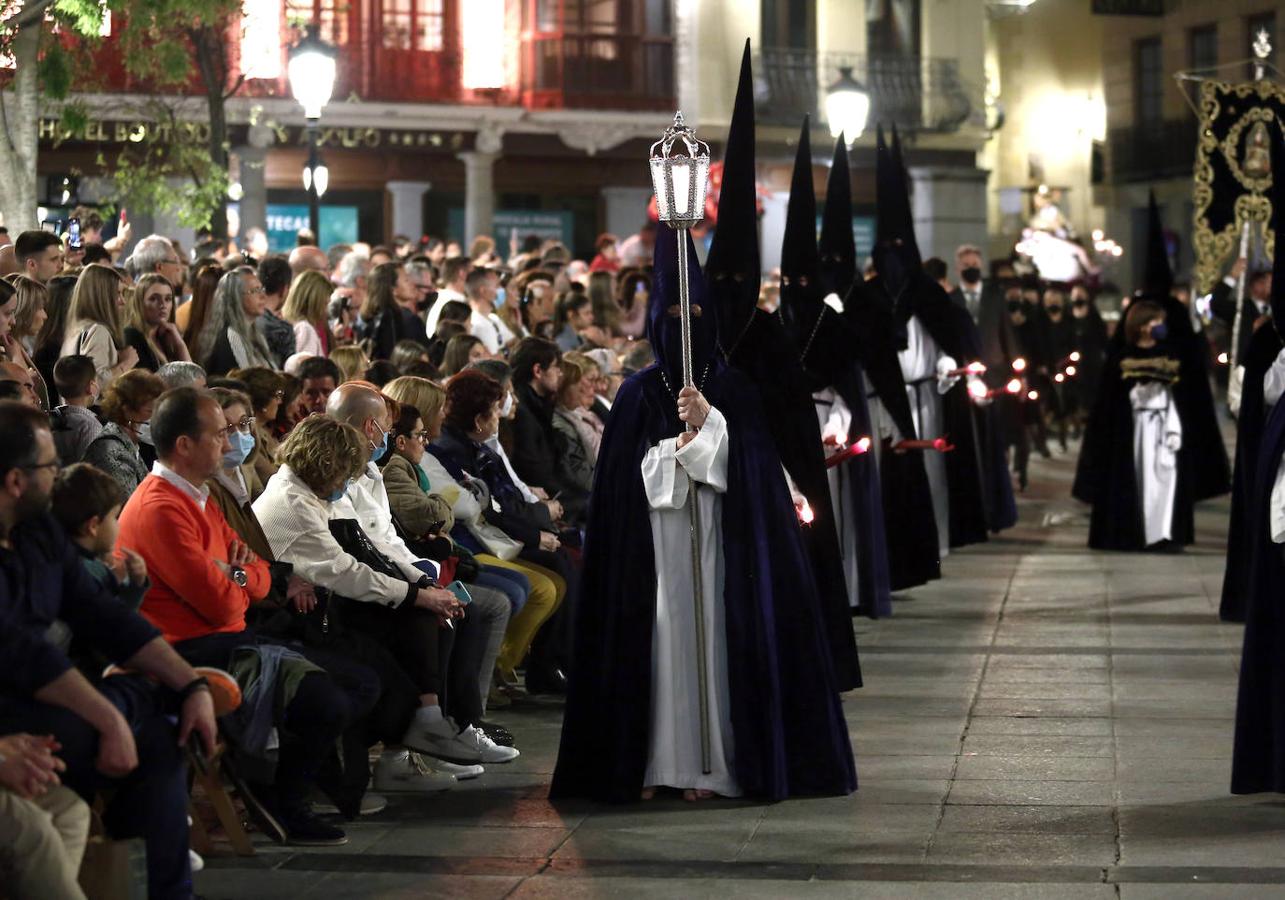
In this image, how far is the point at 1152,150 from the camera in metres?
42.8

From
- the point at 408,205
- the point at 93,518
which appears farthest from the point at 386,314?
the point at 408,205

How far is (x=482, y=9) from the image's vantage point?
32.5 m

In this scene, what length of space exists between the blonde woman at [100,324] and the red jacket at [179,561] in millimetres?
2843

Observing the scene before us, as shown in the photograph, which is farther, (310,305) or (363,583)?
(310,305)

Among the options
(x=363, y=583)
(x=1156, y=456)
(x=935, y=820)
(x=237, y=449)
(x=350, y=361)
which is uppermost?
(x=350, y=361)

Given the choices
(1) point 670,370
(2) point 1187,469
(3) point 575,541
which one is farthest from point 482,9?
(1) point 670,370

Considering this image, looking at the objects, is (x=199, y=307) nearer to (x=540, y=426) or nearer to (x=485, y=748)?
(x=540, y=426)

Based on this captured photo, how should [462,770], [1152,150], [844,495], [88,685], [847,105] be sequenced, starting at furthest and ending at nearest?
[1152,150] → [847,105] → [844,495] → [462,770] → [88,685]

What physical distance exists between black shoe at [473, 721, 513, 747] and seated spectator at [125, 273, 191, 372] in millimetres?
2551

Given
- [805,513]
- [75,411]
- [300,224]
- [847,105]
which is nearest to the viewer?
[75,411]

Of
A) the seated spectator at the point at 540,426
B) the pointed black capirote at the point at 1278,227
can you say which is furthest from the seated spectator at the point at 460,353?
the pointed black capirote at the point at 1278,227

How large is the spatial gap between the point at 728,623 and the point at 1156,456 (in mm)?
9252

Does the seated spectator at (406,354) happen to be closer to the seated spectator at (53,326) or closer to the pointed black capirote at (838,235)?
the seated spectator at (53,326)

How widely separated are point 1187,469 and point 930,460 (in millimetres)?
2135
